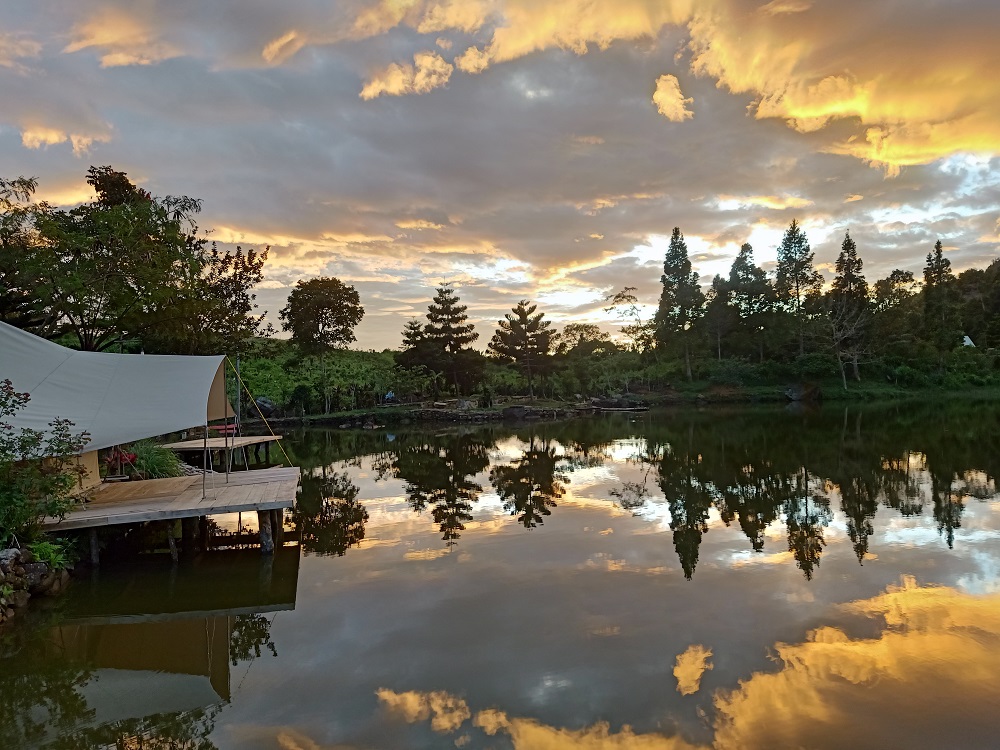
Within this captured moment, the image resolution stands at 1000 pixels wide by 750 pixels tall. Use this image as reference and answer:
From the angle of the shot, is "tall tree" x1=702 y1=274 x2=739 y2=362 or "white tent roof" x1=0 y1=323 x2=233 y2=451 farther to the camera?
"tall tree" x1=702 y1=274 x2=739 y2=362

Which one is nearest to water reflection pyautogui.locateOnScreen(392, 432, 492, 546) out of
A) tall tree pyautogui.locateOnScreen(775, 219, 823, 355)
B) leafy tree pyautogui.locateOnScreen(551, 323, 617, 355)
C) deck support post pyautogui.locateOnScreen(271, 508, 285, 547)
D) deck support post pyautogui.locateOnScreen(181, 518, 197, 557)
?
deck support post pyautogui.locateOnScreen(271, 508, 285, 547)

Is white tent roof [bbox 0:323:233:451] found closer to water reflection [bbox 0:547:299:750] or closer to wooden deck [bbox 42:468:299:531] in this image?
wooden deck [bbox 42:468:299:531]

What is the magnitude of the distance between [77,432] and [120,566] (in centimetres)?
185

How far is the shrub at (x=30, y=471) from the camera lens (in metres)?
6.77

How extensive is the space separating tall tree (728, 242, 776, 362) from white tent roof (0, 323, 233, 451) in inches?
1547

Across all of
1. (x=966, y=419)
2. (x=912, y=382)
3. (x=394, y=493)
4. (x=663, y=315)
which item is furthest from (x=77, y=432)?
(x=912, y=382)

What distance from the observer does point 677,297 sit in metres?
42.6

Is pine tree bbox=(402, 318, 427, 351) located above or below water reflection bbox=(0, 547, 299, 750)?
above

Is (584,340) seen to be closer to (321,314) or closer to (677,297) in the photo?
(677,297)

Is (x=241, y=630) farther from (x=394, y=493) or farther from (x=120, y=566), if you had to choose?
(x=394, y=493)

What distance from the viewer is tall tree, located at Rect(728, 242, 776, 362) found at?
138ft

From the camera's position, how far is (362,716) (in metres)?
4.25

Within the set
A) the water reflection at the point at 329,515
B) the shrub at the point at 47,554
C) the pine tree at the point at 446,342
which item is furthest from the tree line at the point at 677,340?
the shrub at the point at 47,554

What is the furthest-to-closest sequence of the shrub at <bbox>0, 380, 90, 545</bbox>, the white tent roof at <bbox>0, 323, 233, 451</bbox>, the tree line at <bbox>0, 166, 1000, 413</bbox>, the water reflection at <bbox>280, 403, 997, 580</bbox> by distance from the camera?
the tree line at <bbox>0, 166, 1000, 413</bbox>
the water reflection at <bbox>280, 403, 997, 580</bbox>
the white tent roof at <bbox>0, 323, 233, 451</bbox>
the shrub at <bbox>0, 380, 90, 545</bbox>
